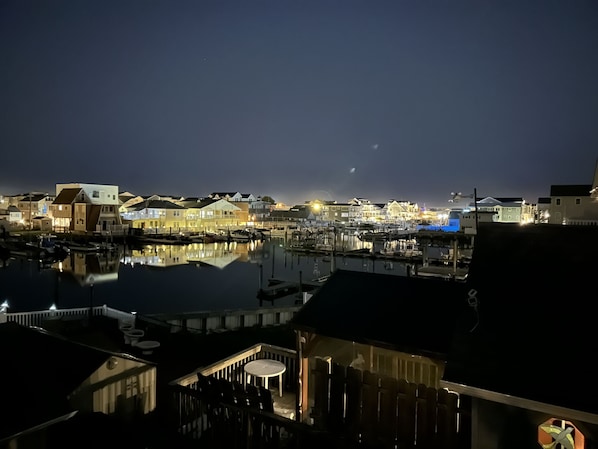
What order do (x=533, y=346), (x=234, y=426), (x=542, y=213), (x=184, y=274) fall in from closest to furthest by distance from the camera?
(x=533, y=346) → (x=234, y=426) → (x=184, y=274) → (x=542, y=213)

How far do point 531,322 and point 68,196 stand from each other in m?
75.0

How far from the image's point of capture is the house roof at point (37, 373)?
5.11 m

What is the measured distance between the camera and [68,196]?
220 feet

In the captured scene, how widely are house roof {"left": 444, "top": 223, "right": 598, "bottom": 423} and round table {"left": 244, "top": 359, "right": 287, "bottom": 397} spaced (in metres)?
3.66

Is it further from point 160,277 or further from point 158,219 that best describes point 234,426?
point 158,219

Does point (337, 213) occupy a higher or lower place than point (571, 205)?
higher

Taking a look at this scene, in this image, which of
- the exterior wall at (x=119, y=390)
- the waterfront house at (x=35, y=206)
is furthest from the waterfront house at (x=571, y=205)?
the waterfront house at (x=35, y=206)

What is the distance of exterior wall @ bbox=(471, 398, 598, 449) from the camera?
14.3ft

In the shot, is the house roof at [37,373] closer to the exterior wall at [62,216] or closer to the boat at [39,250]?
the boat at [39,250]

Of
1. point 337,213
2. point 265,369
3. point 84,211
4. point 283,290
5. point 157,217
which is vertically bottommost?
point 283,290

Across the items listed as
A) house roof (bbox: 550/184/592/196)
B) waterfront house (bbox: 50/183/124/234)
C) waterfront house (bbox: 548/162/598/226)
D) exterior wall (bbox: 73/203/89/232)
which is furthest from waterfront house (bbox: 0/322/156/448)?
exterior wall (bbox: 73/203/89/232)

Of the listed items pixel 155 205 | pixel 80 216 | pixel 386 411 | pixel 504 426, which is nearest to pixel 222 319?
pixel 386 411

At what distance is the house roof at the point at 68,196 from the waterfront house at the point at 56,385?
67.1m

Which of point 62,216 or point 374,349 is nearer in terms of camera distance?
point 374,349
